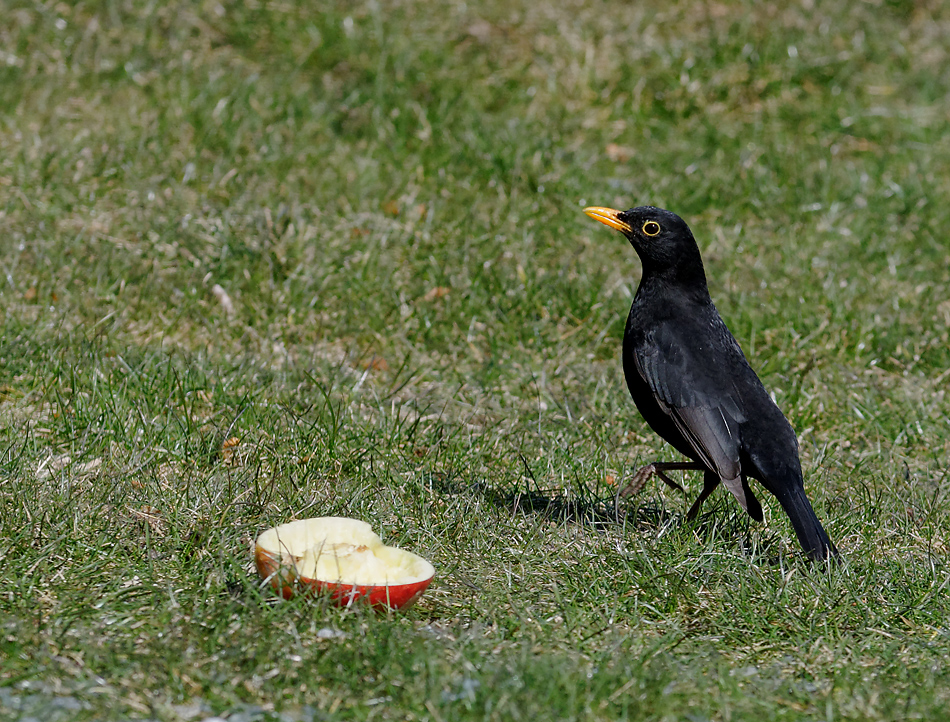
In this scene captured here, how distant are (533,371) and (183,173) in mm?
2822

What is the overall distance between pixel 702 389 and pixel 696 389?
28mm

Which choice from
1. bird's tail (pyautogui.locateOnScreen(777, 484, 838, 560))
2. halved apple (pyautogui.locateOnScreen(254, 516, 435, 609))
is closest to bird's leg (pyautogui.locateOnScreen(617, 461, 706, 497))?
bird's tail (pyautogui.locateOnScreen(777, 484, 838, 560))

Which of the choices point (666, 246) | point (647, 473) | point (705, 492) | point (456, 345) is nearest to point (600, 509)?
point (647, 473)

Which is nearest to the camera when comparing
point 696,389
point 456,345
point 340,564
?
point 340,564

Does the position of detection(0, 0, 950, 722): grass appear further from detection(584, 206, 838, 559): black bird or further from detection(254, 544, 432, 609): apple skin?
detection(584, 206, 838, 559): black bird

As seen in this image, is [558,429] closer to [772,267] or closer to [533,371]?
[533,371]

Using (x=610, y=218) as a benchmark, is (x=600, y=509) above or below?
below

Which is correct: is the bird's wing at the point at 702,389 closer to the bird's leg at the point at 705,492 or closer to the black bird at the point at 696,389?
the black bird at the point at 696,389

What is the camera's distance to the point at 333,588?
373 centimetres

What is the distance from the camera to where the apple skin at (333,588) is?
A: 3.72m

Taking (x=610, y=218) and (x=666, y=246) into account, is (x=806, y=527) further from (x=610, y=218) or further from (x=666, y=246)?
(x=610, y=218)

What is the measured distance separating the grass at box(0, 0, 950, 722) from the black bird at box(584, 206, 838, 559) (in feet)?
0.79

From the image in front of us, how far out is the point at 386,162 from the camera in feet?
26.7

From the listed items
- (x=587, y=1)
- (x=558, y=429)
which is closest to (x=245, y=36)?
(x=587, y=1)
